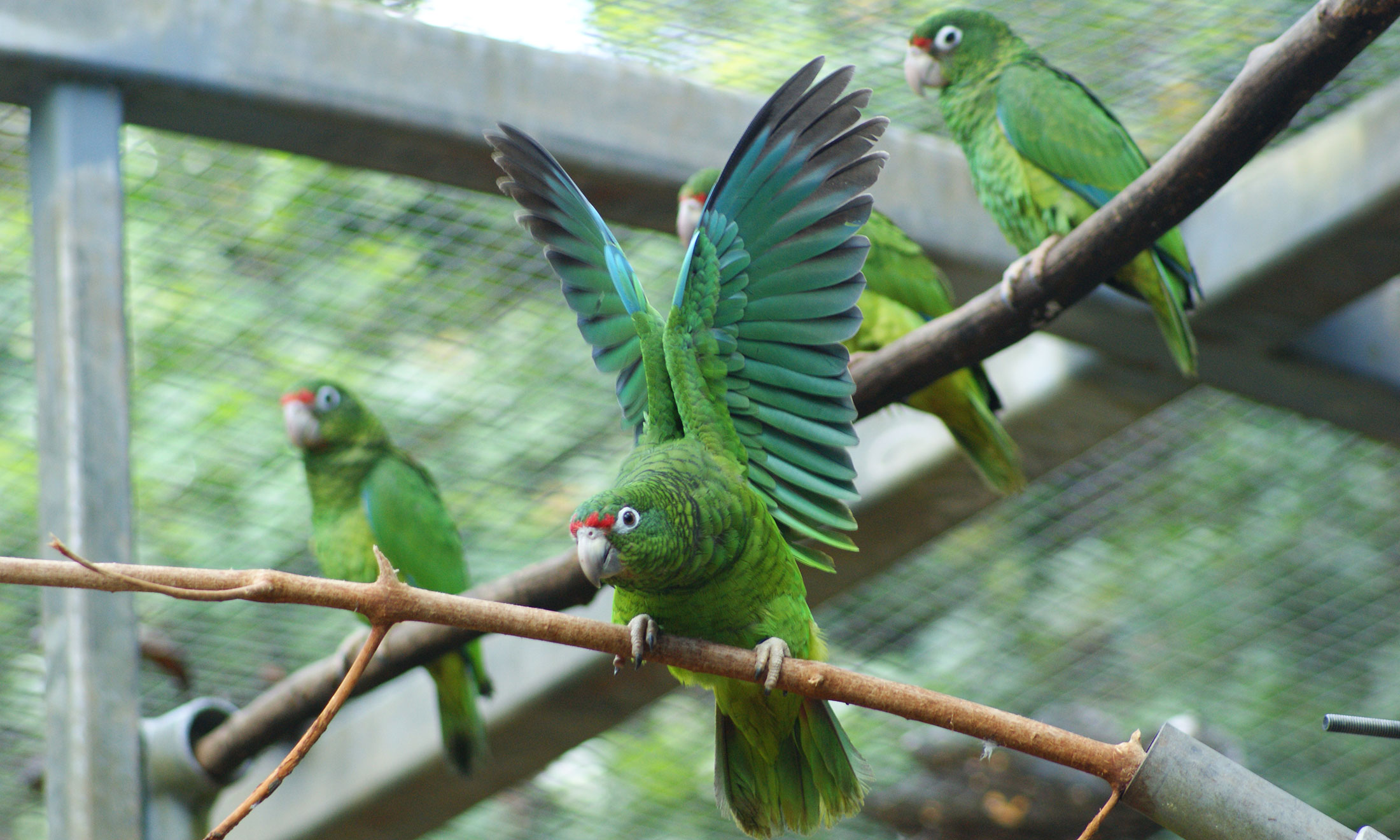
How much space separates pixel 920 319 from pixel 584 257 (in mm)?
962

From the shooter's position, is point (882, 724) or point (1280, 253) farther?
point (882, 724)

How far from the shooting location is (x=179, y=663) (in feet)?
8.91

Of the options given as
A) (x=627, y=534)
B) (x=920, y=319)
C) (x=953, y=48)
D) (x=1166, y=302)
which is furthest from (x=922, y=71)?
(x=627, y=534)

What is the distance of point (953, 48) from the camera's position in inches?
90.0

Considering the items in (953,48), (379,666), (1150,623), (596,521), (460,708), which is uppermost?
(953,48)

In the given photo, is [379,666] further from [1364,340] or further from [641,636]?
[1364,340]

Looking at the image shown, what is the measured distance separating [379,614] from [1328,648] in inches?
107

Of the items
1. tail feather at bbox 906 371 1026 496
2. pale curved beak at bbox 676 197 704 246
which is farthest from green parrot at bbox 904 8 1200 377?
pale curved beak at bbox 676 197 704 246

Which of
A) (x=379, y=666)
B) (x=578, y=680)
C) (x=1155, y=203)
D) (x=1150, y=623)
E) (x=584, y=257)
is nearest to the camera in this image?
(x=1155, y=203)

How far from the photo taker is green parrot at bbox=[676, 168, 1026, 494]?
6.93ft

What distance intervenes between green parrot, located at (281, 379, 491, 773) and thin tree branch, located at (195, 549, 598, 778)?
331mm

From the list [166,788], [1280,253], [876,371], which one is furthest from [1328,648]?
[166,788]

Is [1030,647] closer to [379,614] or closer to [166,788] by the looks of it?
[166,788]

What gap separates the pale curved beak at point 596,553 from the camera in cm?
118
